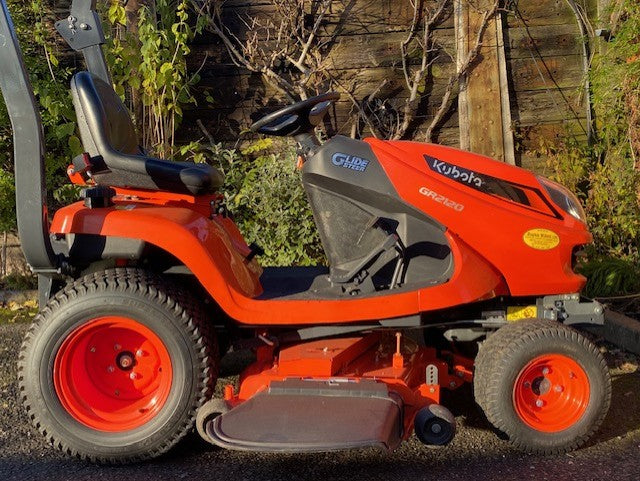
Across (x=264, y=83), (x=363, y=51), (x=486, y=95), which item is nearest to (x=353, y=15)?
(x=363, y=51)

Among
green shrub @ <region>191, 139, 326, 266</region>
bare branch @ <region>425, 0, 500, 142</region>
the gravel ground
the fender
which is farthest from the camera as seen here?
bare branch @ <region>425, 0, 500, 142</region>

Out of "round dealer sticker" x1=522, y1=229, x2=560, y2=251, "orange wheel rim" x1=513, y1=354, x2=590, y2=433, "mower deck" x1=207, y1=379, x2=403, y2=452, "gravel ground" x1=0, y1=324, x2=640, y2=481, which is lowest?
"gravel ground" x1=0, y1=324, x2=640, y2=481

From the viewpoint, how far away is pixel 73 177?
332 centimetres

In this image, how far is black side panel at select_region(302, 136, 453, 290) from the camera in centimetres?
315

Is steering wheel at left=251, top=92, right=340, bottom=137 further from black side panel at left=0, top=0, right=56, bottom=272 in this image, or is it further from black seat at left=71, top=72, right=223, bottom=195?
black side panel at left=0, top=0, right=56, bottom=272

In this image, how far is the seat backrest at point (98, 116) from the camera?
10.4 feet

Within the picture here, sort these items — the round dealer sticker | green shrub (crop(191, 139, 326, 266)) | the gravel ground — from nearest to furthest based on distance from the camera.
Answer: the gravel ground < the round dealer sticker < green shrub (crop(191, 139, 326, 266))

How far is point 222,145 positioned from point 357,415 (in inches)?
146

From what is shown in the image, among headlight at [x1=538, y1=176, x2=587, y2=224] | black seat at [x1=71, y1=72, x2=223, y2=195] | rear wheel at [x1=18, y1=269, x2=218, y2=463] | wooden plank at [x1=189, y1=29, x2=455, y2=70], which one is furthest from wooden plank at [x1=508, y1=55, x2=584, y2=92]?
rear wheel at [x1=18, y1=269, x2=218, y2=463]

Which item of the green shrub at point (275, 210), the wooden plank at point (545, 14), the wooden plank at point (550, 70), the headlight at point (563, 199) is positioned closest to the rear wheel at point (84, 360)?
the headlight at point (563, 199)

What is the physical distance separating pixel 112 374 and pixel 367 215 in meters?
1.25

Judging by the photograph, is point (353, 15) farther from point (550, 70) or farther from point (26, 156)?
point (26, 156)

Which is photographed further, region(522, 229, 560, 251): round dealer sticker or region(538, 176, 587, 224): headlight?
region(538, 176, 587, 224): headlight

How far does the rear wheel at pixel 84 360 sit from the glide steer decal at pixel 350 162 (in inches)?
33.0
